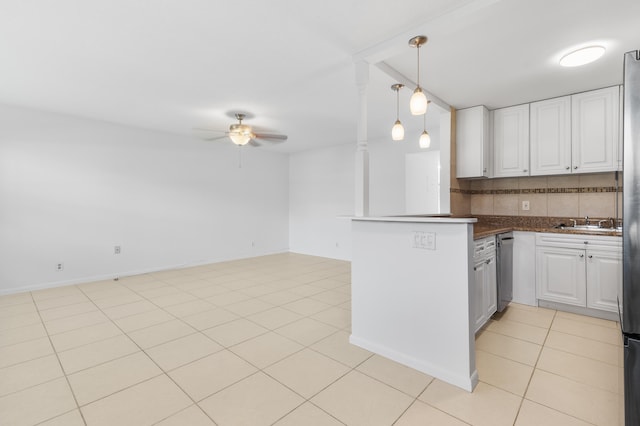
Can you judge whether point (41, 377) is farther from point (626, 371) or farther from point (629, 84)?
point (629, 84)

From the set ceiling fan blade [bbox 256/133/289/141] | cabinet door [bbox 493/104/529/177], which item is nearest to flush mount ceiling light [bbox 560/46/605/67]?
cabinet door [bbox 493/104/529/177]

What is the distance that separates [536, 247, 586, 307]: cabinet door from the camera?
300cm

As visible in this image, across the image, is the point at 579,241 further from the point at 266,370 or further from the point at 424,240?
the point at 266,370

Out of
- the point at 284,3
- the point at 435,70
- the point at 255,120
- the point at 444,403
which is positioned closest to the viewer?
the point at 444,403

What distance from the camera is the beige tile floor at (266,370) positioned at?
1627 mm

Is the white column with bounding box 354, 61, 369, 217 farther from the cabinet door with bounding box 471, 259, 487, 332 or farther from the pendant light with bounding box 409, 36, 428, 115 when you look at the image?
the cabinet door with bounding box 471, 259, 487, 332

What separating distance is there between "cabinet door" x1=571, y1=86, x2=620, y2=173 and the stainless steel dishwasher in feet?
3.70

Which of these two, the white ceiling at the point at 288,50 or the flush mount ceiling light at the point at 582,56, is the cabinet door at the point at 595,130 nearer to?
the white ceiling at the point at 288,50

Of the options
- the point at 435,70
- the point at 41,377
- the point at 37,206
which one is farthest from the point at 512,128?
the point at 37,206

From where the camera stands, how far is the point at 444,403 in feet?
5.61

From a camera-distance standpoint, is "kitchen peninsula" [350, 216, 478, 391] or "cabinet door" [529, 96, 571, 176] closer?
"kitchen peninsula" [350, 216, 478, 391]

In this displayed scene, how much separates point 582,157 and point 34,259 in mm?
6965

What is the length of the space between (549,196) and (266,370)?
151 inches

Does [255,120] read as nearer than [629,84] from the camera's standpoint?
No
